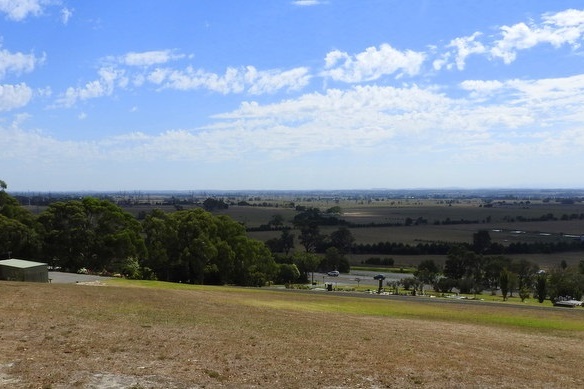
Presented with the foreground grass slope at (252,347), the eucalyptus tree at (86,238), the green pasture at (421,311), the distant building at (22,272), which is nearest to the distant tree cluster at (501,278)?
the green pasture at (421,311)

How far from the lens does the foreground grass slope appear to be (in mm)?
13992

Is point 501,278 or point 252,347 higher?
point 252,347

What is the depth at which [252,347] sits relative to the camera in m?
17.8

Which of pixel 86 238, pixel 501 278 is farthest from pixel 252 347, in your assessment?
pixel 501 278

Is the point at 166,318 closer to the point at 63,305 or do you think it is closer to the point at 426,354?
the point at 63,305

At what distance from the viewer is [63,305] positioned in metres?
24.3

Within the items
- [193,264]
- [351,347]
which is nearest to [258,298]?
[351,347]

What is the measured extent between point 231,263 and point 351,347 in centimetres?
4371

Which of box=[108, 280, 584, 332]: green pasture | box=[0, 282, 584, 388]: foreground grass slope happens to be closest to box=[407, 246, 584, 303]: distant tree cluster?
box=[108, 280, 584, 332]: green pasture

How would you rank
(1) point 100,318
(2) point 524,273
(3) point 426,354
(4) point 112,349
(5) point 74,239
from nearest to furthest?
1. (4) point 112,349
2. (3) point 426,354
3. (1) point 100,318
4. (5) point 74,239
5. (2) point 524,273

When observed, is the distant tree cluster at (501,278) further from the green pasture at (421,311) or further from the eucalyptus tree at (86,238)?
the eucalyptus tree at (86,238)

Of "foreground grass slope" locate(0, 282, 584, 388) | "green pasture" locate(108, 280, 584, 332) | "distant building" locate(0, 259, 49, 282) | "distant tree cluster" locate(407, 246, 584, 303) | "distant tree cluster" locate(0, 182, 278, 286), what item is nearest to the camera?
"foreground grass slope" locate(0, 282, 584, 388)

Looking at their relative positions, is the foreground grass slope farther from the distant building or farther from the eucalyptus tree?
the eucalyptus tree

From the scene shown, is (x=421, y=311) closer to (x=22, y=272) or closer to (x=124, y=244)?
(x=22, y=272)
